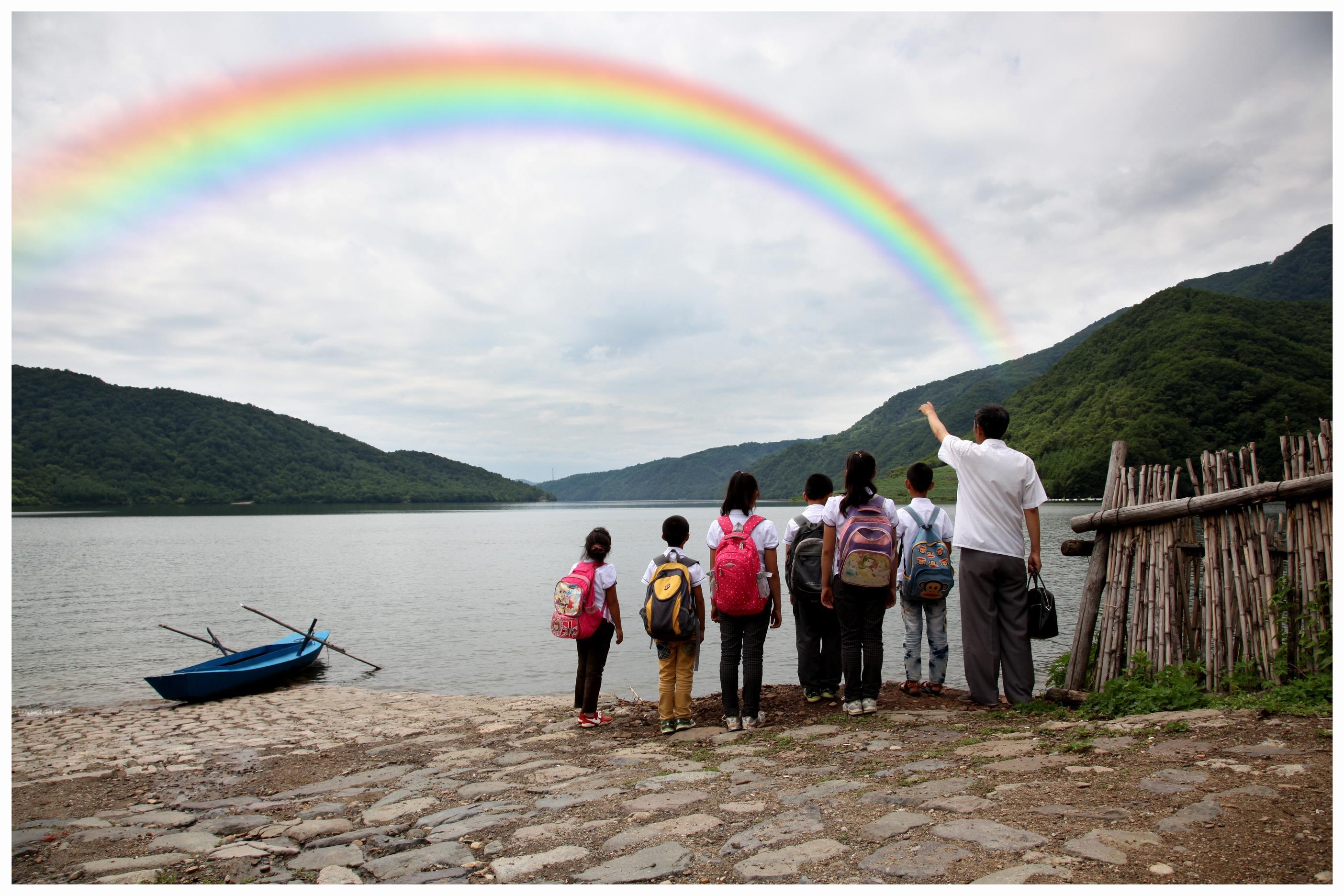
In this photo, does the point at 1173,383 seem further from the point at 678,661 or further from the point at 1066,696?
the point at 678,661

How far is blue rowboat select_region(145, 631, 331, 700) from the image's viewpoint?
48.5 feet

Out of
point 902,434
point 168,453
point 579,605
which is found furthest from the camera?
point 902,434

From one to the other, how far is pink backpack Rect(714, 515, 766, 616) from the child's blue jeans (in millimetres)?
2021

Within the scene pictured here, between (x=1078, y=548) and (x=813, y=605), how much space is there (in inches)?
107

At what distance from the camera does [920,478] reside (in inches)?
316

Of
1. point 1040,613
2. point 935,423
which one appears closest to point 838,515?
point 935,423

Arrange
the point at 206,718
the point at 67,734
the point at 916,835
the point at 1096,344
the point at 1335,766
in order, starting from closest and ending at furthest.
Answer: the point at 1335,766 < the point at 916,835 < the point at 67,734 < the point at 206,718 < the point at 1096,344

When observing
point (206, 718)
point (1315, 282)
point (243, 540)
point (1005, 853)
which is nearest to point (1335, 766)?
point (1005, 853)

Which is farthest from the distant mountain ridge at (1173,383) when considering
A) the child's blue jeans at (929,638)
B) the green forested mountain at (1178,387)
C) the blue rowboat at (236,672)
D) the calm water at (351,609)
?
the child's blue jeans at (929,638)

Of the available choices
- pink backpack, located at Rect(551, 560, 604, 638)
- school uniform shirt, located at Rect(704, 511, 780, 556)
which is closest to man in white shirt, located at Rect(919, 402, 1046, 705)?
school uniform shirt, located at Rect(704, 511, 780, 556)

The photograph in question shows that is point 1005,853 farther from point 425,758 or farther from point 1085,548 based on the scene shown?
point 425,758

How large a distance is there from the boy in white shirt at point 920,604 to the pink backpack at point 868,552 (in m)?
1.00

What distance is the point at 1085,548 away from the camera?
747cm

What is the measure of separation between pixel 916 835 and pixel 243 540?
76481 mm
